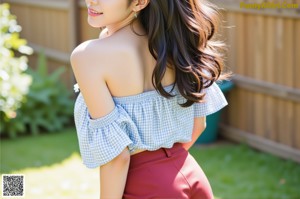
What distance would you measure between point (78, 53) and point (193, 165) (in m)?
0.57

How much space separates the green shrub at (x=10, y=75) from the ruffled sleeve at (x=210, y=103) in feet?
13.9

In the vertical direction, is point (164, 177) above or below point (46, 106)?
above

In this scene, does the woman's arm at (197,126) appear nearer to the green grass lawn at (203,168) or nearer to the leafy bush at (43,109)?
the green grass lawn at (203,168)

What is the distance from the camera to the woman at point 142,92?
209 centimetres

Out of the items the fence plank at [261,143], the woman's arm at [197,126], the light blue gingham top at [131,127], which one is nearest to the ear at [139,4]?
the light blue gingham top at [131,127]

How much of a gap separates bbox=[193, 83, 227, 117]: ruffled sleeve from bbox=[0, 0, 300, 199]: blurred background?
106 inches

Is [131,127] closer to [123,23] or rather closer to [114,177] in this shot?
[114,177]

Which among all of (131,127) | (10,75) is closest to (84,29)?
(10,75)

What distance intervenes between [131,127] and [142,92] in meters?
0.12

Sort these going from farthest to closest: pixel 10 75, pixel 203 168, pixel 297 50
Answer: pixel 10 75 → pixel 203 168 → pixel 297 50

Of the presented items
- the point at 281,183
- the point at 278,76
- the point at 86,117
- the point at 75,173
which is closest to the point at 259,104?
the point at 278,76

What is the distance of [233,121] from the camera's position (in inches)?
265

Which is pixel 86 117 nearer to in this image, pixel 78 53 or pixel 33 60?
pixel 78 53

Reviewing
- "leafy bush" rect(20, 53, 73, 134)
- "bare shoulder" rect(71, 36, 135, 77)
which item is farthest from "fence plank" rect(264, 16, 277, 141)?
"bare shoulder" rect(71, 36, 135, 77)
